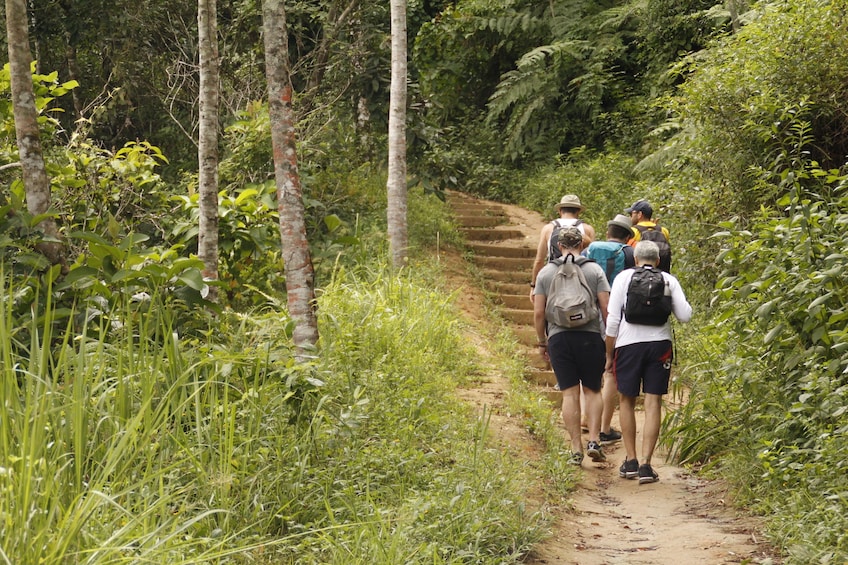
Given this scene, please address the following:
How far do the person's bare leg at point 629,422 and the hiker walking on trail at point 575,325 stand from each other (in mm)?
258

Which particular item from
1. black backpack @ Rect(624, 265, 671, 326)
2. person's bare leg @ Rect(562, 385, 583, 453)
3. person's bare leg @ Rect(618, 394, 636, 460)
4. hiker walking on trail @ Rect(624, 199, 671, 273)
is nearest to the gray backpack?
black backpack @ Rect(624, 265, 671, 326)

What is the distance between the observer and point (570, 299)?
6875 mm

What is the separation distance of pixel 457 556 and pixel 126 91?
1185 cm

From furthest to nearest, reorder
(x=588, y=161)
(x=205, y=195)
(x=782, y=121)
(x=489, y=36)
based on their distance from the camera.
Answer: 1. (x=489, y=36)
2. (x=588, y=161)
3. (x=782, y=121)
4. (x=205, y=195)

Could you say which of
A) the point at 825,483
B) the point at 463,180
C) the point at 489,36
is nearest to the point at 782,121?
the point at 825,483

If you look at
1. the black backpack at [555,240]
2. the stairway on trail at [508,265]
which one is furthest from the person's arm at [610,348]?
the stairway on trail at [508,265]

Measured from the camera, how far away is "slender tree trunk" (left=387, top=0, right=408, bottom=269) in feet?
35.0

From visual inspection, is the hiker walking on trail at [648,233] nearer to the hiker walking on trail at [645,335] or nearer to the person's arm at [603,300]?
the person's arm at [603,300]

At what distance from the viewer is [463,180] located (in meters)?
19.4

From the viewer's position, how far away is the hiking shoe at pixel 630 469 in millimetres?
6938

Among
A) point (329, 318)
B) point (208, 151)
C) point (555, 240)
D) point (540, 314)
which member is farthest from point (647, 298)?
point (208, 151)

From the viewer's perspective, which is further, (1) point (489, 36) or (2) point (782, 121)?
(1) point (489, 36)

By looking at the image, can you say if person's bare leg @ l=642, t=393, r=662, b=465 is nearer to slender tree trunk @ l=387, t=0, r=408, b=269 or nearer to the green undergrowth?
the green undergrowth

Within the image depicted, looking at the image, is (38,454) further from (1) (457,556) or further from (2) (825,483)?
(2) (825,483)
